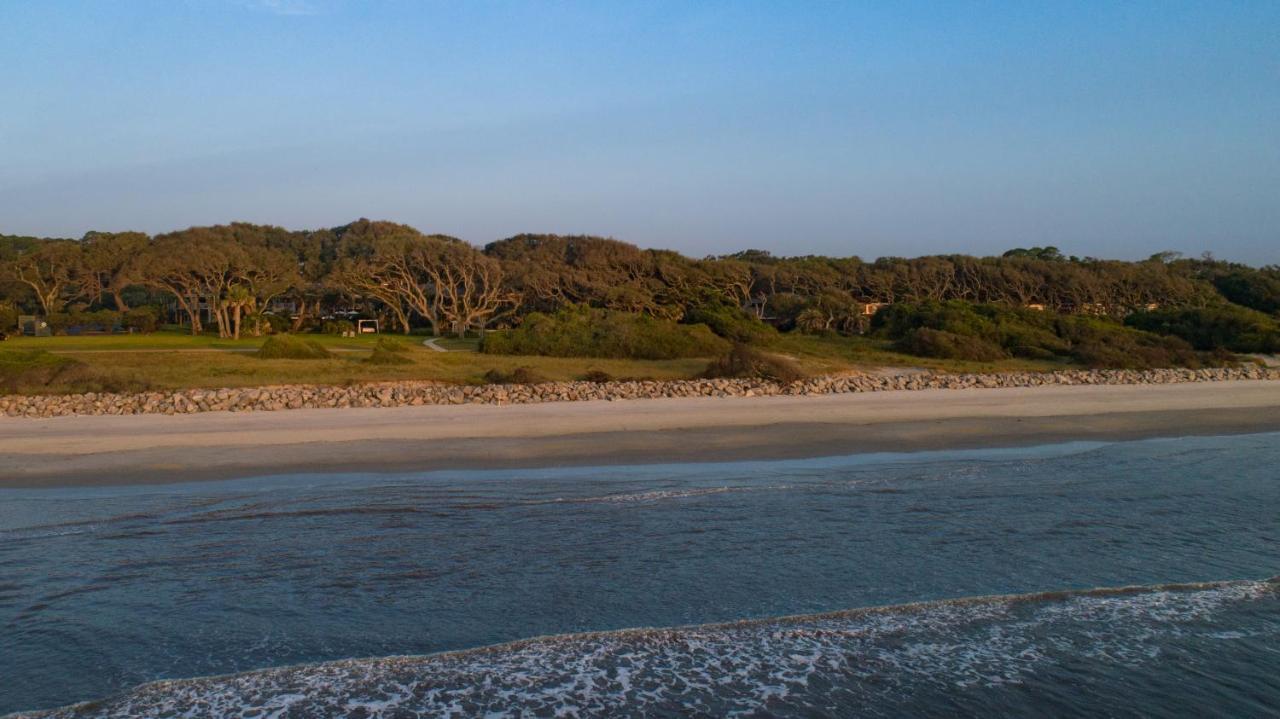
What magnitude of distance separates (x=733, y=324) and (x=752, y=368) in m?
13.3

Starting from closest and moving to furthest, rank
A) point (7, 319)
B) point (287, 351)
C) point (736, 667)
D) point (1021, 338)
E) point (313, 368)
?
point (736, 667)
point (313, 368)
point (287, 351)
point (1021, 338)
point (7, 319)

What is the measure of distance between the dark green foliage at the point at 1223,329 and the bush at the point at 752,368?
2121cm

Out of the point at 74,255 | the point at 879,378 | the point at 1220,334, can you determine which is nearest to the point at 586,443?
the point at 879,378

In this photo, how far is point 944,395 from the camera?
2122cm

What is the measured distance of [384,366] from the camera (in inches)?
1094

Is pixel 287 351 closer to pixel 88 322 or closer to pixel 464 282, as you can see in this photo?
pixel 464 282

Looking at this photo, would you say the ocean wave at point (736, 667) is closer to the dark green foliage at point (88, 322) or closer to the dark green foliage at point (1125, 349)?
the dark green foliage at point (1125, 349)

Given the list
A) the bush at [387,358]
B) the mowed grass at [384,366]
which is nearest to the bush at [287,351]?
the mowed grass at [384,366]

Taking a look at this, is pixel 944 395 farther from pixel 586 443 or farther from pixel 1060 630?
pixel 1060 630

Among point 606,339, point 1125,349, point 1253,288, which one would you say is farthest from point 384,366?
point 1253,288

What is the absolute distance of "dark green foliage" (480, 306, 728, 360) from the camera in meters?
32.0

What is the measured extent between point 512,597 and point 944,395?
16180 millimetres

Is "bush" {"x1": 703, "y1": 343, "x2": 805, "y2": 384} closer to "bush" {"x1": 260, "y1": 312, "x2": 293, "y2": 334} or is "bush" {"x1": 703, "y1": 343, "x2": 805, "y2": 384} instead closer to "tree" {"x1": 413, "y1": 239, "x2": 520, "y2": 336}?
"tree" {"x1": 413, "y1": 239, "x2": 520, "y2": 336}

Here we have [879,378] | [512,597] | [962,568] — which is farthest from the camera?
[879,378]
